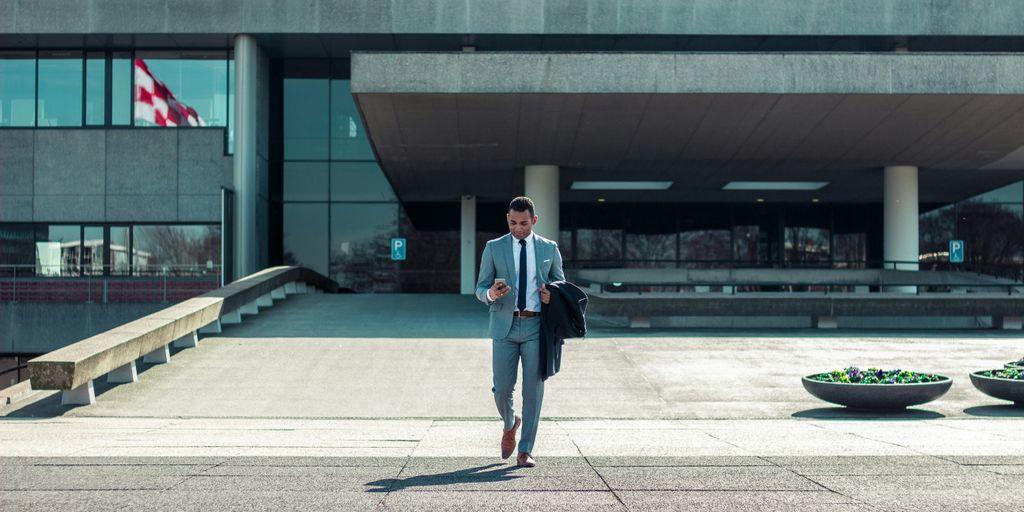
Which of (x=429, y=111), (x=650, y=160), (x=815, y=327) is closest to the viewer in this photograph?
(x=815, y=327)

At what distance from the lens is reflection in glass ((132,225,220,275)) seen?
3228cm

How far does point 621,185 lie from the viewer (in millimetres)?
34000

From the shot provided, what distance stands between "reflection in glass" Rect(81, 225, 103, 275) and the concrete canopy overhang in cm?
1104

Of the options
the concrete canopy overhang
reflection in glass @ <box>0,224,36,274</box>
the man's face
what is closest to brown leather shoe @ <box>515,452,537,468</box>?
the man's face

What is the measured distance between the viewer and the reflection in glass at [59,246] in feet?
106

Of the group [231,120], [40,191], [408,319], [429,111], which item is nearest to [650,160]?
[429,111]

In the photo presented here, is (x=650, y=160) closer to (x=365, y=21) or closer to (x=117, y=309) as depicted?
(x=365, y=21)

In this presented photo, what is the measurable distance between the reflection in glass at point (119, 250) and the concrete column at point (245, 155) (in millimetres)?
4403

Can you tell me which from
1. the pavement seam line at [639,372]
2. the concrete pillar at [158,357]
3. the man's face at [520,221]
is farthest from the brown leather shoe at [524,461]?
the concrete pillar at [158,357]

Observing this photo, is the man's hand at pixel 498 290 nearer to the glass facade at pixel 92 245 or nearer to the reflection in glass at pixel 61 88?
the glass facade at pixel 92 245

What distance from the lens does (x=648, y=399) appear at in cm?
1288

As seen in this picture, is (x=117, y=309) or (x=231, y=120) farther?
(x=231, y=120)

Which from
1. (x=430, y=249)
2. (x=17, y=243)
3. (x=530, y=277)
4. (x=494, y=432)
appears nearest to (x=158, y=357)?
(x=494, y=432)

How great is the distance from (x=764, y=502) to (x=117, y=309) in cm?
2358
